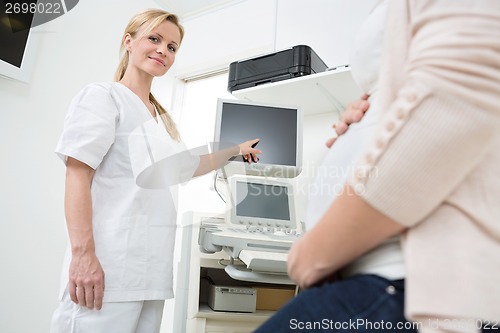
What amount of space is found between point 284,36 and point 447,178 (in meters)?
2.08

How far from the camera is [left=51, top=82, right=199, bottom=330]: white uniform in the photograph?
991 millimetres

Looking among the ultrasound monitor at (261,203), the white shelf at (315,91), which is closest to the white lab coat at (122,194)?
the ultrasound monitor at (261,203)

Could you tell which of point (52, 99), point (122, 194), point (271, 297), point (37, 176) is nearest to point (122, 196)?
point (122, 194)

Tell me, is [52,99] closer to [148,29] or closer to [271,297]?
[148,29]

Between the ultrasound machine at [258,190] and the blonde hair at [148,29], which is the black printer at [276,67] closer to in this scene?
the ultrasound machine at [258,190]

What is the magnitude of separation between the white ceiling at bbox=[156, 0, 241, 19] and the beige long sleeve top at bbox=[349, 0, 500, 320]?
2.58 m

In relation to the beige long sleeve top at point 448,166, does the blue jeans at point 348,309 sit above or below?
below

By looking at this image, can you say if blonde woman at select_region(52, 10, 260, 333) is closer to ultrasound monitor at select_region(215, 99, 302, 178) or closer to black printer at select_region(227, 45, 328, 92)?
ultrasound monitor at select_region(215, 99, 302, 178)

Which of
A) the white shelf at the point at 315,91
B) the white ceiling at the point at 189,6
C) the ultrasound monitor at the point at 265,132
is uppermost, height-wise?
the white ceiling at the point at 189,6

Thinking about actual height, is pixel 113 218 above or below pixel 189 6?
below

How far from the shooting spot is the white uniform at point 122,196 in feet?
3.25

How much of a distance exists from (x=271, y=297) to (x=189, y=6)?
232cm

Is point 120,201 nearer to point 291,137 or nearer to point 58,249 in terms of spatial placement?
point 291,137

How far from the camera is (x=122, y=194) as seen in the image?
41.3 inches
